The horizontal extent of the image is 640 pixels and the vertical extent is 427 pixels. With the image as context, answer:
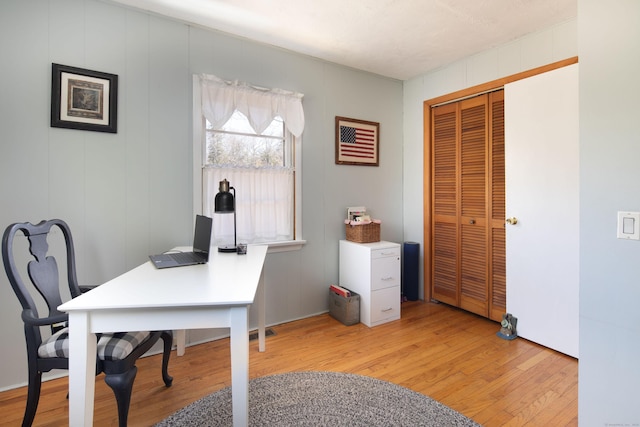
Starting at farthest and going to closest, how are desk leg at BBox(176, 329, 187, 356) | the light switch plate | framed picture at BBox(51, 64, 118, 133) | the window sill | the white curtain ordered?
the window sill
the white curtain
desk leg at BBox(176, 329, 187, 356)
framed picture at BBox(51, 64, 118, 133)
the light switch plate

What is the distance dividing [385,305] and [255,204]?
1551mm

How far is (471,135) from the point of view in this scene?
310 cm

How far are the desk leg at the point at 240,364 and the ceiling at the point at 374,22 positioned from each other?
2091 mm

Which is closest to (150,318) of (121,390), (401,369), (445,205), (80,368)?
(80,368)

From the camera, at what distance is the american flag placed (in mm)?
3294

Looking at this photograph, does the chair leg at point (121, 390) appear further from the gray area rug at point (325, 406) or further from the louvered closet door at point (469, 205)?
the louvered closet door at point (469, 205)

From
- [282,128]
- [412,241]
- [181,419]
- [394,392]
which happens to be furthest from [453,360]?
[282,128]

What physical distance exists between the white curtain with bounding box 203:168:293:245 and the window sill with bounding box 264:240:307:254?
6 cm

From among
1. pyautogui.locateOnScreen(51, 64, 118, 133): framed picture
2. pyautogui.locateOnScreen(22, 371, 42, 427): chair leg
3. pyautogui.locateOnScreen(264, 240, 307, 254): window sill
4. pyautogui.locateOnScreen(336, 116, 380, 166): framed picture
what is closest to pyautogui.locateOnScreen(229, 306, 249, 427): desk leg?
pyautogui.locateOnScreen(22, 371, 42, 427): chair leg

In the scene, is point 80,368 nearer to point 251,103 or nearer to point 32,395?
point 32,395

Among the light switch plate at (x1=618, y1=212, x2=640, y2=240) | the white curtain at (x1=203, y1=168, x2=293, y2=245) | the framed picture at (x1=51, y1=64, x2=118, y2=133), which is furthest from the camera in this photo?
the white curtain at (x1=203, y1=168, x2=293, y2=245)

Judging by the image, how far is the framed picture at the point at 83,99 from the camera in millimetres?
2045

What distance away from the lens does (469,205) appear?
3139 millimetres

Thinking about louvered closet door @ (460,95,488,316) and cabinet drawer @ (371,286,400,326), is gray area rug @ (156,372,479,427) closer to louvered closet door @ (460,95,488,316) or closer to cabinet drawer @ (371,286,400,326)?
cabinet drawer @ (371,286,400,326)
